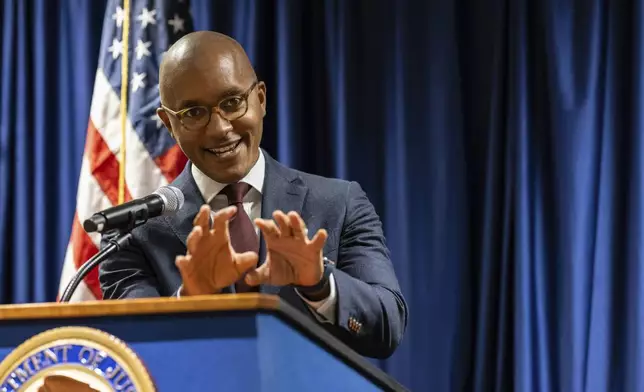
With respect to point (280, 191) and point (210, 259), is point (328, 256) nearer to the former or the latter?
point (280, 191)

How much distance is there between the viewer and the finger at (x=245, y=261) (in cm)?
131

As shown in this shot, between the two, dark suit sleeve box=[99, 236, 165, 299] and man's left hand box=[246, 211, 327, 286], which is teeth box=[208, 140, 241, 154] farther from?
man's left hand box=[246, 211, 327, 286]

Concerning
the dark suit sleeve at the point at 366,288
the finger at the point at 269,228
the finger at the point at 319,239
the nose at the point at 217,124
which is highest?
the nose at the point at 217,124

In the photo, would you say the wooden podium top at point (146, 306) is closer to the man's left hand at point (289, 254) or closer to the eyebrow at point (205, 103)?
the man's left hand at point (289, 254)

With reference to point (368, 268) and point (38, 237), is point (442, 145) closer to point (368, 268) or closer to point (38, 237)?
point (368, 268)

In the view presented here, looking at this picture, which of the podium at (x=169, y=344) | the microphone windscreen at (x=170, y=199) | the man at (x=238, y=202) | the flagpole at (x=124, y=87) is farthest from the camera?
the flagpole at (x=124, y=87)

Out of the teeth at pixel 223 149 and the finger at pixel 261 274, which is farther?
the teeth at pixel 223 149

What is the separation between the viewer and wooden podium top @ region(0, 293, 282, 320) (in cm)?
105

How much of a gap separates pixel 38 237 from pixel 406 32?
5.46ft

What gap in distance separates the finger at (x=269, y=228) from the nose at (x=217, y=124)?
65cm

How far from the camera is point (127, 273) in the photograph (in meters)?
1.96

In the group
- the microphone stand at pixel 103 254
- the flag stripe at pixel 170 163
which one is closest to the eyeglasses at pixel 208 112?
the microphone stand at pixel 103 254

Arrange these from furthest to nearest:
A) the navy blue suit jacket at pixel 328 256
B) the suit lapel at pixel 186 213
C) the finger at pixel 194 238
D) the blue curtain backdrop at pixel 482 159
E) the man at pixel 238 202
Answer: the blue curtain backdrop at pixel 482 159
the suit lapel at pixel 186 213
the man at pixel 238 202
the navy blue suit jacket at pixel 328 256
the finger at pixel 194 238

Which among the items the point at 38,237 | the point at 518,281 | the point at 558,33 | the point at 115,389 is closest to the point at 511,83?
the point at 558,33
